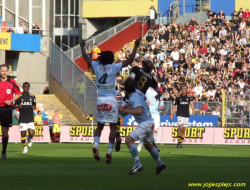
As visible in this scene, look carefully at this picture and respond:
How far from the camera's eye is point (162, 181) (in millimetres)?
10039

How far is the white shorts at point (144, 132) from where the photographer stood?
1129 centimetres

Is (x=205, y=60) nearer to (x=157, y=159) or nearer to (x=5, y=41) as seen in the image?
(x=5, y=41)

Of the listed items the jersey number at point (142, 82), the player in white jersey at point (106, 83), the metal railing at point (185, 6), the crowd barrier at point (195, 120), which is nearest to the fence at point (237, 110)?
the crowd barrier at point (195, 120)

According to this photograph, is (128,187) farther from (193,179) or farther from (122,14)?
(122,14)

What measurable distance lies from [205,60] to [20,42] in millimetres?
10935

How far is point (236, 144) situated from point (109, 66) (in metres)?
16.3

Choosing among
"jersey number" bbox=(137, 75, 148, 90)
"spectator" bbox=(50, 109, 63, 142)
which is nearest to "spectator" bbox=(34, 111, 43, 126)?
"spectator" bbox=(50, 109, 63, 142)

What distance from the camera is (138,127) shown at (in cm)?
1136

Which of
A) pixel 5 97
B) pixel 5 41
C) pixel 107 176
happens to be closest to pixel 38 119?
pixel 5 41

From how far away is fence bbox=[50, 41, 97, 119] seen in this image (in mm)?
32219

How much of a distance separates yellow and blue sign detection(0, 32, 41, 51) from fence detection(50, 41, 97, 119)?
49.3 inches

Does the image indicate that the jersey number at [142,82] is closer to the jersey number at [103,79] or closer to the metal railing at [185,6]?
the jersey number at [103,79]

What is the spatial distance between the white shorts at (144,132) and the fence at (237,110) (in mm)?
18617

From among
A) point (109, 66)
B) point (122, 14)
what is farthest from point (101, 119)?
point (122, 14)
